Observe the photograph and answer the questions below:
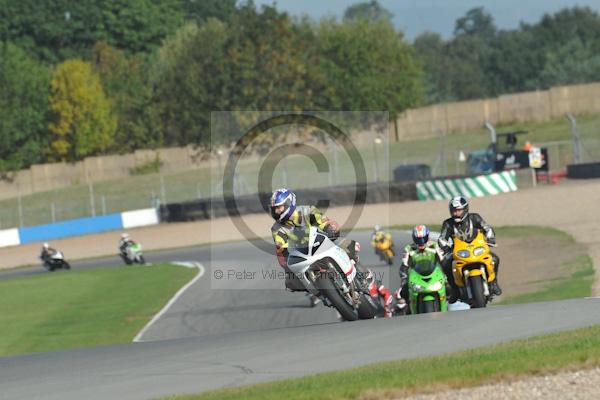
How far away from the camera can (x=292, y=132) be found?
47156 mm

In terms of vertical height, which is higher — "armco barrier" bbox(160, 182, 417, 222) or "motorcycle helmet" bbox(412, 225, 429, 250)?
"motorcycle helmet" bbox(412, 225, 429, 250)

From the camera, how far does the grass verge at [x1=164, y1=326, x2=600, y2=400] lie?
26.9ft

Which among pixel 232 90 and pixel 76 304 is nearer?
pixel 76 304

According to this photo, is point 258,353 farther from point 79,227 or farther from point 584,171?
point 79,227

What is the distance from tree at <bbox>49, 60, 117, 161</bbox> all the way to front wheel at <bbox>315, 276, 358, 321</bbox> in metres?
62.3

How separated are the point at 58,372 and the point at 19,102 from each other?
6535cm

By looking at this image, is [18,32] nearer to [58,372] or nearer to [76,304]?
[76,304]

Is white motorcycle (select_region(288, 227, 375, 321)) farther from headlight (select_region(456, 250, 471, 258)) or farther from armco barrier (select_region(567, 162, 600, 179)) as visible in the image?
armco barrier (select_region(567, 162, 600, 179))

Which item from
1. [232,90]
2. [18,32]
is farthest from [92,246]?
[18,32]

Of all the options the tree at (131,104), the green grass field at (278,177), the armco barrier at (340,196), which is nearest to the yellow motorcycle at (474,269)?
the armco barrier at (340,196)

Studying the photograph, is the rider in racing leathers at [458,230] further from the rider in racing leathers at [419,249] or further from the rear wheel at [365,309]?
the rear wheel at [365,309]

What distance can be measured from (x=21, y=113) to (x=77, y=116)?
140 inches

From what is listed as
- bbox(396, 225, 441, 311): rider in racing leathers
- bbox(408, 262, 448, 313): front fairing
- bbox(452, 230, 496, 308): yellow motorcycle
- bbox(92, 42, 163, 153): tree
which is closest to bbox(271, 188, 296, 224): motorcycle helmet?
bbox(396, 225, 441, 311): rider in racing leathers

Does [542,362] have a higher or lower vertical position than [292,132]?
lower
